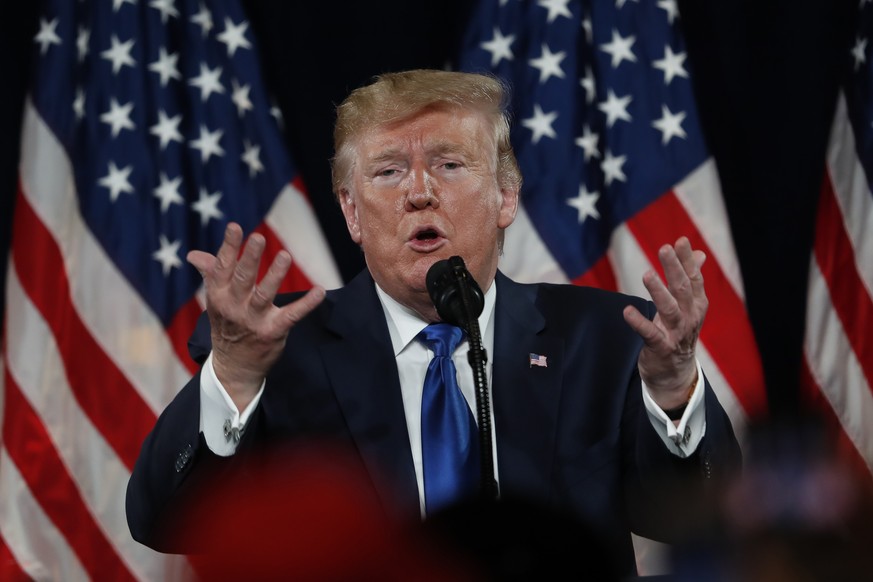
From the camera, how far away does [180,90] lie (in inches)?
132

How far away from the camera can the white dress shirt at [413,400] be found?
5.89ft

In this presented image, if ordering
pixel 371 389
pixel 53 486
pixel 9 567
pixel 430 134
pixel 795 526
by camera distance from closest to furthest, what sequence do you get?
pixel 795 526 < pixel 371 389 < pixel 430 134 < pixel 9 567 < pixel 53 486

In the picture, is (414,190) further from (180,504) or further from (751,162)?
(751,162)

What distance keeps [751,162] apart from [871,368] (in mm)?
743

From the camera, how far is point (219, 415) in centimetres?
180

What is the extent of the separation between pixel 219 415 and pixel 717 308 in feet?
6.27

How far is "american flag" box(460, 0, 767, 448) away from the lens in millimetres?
3312

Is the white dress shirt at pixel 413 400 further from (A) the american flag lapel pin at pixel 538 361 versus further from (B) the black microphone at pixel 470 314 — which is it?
(B) the black microphone at pixel 470 314

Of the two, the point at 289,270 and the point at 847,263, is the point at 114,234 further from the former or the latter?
the point at 847,263

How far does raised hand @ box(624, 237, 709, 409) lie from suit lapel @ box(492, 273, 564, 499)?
0.35 meters

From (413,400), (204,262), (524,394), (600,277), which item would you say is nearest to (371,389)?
(413,400)

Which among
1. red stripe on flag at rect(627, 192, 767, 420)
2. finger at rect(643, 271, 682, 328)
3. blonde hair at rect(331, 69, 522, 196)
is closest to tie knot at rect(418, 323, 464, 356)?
blonde hair at rect(331, 69, 522, 196)

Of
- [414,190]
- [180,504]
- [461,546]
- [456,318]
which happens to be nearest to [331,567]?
[461,546]

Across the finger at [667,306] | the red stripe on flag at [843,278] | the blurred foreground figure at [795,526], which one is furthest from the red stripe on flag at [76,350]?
the blurred foreground figure at [795,526]
